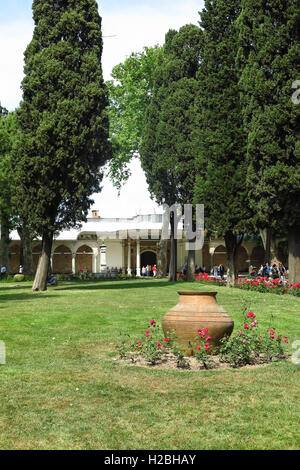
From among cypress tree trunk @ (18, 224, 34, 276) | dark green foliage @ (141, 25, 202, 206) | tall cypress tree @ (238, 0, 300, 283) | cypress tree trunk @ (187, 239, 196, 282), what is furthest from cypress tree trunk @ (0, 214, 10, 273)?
tall cypress tree @ (238, 0, 300, 283)

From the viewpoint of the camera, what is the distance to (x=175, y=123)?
2958 centimetres

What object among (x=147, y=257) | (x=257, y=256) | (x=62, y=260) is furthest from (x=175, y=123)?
(x=257, y=256)

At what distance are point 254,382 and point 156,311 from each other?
23.4 feet

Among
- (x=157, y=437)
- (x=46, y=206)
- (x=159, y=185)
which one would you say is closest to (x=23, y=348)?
(x=157, y=437)

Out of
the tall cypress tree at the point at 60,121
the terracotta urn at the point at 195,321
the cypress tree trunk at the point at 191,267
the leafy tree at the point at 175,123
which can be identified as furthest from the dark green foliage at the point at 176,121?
the terracotta urn at the point at 195,321

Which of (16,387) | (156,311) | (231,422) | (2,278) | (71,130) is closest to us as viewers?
(231,422)

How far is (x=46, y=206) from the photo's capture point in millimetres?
22219

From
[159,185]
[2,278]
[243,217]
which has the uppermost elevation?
[159,185]

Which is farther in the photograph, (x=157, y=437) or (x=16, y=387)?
(x=16, y=387)

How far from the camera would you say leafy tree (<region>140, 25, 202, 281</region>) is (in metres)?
29.2

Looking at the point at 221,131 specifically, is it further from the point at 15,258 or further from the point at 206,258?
the point at 15,258

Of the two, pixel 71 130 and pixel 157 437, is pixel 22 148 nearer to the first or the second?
pixel 71 130
